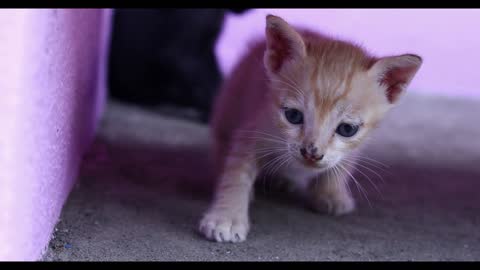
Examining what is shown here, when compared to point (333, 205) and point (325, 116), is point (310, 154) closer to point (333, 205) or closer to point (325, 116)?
point (325, 116)

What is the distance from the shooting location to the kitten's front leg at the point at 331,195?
194 cm

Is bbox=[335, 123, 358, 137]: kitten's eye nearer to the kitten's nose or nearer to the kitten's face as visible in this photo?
the kitten's face

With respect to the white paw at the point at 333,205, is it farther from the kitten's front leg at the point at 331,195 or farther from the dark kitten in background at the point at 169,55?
the dark kitten in background at the point at 169,55

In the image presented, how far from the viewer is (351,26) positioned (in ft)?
11.7

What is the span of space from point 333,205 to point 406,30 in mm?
1972

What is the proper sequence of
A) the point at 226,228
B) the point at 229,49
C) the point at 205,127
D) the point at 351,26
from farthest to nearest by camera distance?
1. the point at 229,49
2. the point at 351,26
3. the point at 205,127
4. the point at 226,228

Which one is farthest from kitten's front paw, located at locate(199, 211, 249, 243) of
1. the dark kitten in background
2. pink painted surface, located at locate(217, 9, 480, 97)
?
pink painted surface, located at locate(217, 9, 480, 97)

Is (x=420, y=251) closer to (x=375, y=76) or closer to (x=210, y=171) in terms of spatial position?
(x=375, y=76)

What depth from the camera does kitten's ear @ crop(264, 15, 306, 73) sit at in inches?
65.3

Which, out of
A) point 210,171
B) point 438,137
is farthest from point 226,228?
point 438,137

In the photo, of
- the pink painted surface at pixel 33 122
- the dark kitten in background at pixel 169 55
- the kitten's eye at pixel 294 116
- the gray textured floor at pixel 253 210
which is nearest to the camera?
the pink painted surface at pixel 33 122

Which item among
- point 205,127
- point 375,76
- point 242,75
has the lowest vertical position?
point 205,127

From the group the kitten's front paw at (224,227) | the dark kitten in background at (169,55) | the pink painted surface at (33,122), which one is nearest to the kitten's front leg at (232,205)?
the kitten's front paw at (224,227)

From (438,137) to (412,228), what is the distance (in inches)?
53.1
